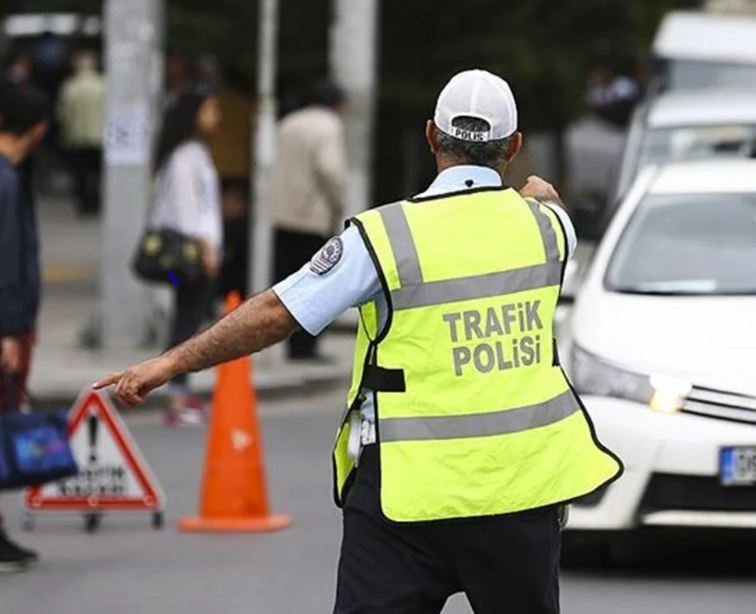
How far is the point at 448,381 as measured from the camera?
5457mm

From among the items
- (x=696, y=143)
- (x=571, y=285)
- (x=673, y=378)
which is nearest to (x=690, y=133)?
(x=696, y=143)

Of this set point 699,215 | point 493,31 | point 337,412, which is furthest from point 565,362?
point 493,31

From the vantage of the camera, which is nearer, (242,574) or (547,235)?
(547,235)

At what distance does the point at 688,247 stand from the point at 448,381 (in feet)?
16.2

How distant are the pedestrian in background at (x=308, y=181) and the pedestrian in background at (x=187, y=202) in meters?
2.50

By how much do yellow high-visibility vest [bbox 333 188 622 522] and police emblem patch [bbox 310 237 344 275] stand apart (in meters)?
0.06

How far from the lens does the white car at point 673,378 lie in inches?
353

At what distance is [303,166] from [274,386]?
6.44ft

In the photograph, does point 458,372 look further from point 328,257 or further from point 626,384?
point 626,384

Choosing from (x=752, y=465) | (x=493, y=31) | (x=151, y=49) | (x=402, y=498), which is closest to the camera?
(x=402, y=498)

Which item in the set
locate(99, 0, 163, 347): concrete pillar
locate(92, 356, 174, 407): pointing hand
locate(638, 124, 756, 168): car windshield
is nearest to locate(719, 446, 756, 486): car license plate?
locate(92, 356, 174, 407): pointing hand

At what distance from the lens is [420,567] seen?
18.0ft

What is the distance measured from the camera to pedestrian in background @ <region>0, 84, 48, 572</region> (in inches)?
380

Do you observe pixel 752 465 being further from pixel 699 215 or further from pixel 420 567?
pixel 420 567
